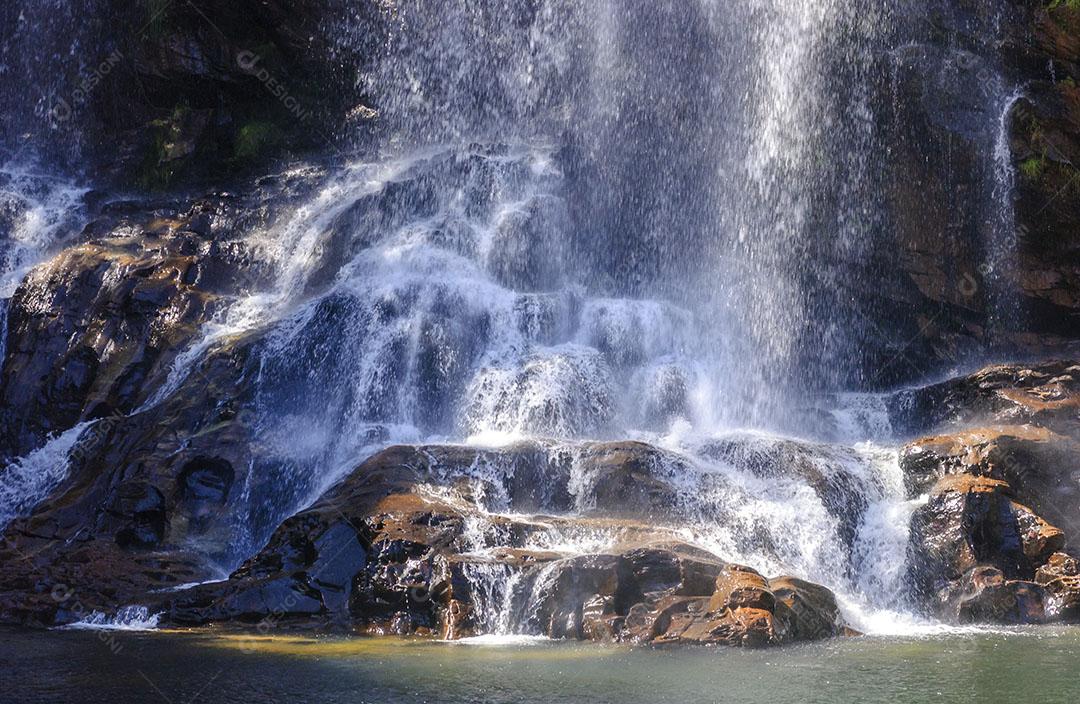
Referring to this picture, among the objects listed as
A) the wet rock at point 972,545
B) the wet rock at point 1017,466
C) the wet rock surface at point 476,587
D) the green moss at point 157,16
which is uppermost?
the green moss at point 157,16

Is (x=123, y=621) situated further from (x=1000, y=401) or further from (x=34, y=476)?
(x=1000, y=401)

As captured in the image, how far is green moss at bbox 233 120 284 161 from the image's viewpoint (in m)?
24.0

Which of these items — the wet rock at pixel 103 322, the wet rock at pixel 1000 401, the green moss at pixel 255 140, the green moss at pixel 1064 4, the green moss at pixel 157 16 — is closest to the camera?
the wet rock at pixel 1000 401

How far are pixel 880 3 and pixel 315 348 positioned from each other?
495 inches

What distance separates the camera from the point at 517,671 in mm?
8344

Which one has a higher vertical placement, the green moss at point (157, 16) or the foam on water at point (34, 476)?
the green moss at point (157, 16)

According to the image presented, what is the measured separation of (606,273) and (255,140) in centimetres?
882

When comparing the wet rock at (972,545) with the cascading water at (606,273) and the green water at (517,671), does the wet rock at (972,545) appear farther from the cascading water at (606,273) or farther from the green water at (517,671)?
the green water at (517,671)

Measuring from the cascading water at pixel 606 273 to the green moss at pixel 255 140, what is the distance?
6.80 ft

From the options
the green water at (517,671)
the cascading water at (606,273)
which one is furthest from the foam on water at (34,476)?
the green water at (517,671)

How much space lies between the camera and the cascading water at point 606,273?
1386 centimetres

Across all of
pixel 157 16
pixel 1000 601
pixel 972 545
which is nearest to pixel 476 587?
pixel 1000 601

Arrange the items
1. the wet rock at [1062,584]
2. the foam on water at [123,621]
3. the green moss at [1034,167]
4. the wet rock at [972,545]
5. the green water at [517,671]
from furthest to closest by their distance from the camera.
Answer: the green moss at [1034,167]
the wet rock at [972,545]
the wet rock at [1062,584]
the foam on water at [123,621]
the green water at [517,671]

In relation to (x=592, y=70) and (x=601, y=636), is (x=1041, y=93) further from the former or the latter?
(x=601, y=636)
